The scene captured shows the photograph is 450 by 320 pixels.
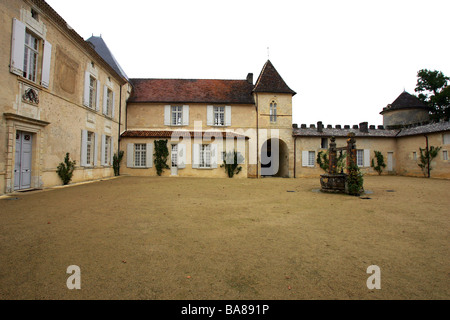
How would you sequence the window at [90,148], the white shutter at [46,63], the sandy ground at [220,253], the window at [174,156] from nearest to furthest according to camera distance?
the sandy ground at [220,253] → the white shutter at [46,63] → the window at [90,148] → the window at [174,156]

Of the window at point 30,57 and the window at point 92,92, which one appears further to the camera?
the window at point 92,92

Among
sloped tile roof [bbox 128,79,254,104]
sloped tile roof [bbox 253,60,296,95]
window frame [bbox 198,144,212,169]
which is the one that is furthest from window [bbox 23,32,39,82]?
sloped tile roof [bbox 253,60,296,95]

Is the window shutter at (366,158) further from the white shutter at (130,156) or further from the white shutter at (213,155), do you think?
the white shutter at (130,156)

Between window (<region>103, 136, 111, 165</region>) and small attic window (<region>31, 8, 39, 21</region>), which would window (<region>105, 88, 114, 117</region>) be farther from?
small attic window (<region>31, 8, 39, 21</region>)

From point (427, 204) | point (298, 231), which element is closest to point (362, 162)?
point (427, 204)

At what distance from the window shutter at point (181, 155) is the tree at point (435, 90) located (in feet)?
101

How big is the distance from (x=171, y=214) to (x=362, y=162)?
20.1 metres

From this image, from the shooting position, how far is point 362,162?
19781mm

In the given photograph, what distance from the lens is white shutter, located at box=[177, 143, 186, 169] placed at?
620 inches

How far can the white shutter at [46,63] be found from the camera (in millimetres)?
8498

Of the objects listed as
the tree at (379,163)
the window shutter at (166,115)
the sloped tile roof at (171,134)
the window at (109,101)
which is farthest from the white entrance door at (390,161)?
the window at (109,101)

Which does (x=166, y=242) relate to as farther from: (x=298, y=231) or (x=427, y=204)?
(x=427, y=204)

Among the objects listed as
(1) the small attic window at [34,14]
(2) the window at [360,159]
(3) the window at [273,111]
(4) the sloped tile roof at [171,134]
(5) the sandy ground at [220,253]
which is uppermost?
(1) the small attic window at [34,14]
